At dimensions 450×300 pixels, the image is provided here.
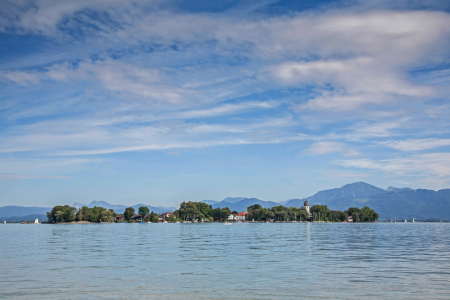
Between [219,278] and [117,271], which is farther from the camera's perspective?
[117,271]

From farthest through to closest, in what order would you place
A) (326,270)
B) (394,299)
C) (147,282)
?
(326,270), (147,282), (394,299)

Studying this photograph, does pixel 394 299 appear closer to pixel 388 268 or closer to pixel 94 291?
pixel 388 268

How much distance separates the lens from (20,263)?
32031 millimetres

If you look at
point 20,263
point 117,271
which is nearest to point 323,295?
point 117,271

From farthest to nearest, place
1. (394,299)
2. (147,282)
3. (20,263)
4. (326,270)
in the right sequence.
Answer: (20,263) → (326,270) → (147,282) → (394,299)

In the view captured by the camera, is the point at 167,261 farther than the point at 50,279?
Yes

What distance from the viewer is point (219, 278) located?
23766mm

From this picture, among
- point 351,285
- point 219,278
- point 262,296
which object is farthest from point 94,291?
point 351,285

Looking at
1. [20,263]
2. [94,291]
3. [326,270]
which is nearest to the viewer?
[94,291]

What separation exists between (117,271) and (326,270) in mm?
15805

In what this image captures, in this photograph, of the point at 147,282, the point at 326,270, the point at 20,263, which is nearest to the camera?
the point at 147,282

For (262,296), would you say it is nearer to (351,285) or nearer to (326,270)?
(351,285)

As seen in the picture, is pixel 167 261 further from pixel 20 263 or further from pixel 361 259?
pixel 361 259

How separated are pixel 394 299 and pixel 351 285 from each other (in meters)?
3.58
